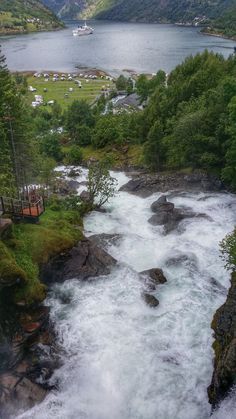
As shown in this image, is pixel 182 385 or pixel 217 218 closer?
pixel 182 385

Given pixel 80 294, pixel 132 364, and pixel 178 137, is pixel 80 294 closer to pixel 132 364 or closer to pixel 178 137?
pixel 132 364

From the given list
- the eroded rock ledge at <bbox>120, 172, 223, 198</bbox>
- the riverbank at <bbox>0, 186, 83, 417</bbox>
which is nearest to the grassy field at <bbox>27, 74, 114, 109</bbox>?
the eroded rock ledge at <bbox>120, 172, 223, 198</bbox>

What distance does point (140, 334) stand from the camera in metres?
31.2

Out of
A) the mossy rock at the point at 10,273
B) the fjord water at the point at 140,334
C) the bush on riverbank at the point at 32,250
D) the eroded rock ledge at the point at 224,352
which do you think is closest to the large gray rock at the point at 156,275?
the fjord water at the point at 140,334

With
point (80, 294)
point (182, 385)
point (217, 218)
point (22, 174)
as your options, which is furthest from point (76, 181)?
point (182, 385)

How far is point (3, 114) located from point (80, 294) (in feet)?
78.4

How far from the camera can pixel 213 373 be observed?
26.8 m

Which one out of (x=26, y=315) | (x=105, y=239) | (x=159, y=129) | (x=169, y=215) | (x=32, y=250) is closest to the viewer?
(x=26, y=315)

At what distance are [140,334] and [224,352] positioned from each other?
280 inches

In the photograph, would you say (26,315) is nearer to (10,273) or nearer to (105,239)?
(10,273)

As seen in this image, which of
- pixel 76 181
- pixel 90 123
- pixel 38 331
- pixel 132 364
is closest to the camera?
pixel 132 364

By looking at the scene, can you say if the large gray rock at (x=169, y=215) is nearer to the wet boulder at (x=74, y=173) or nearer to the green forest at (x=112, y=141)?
the green forest at (x=112, y=141)

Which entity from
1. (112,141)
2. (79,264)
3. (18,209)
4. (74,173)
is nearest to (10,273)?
(79,264)

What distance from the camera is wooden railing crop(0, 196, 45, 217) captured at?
39.5 m
